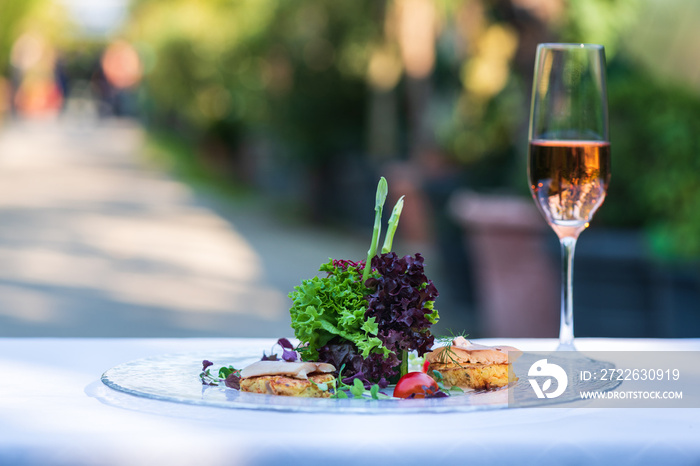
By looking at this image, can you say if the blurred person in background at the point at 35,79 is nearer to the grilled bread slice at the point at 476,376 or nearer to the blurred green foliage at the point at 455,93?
the blurred green foliage at the point at 455,93

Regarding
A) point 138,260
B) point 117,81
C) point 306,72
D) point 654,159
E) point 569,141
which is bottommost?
point 569,141

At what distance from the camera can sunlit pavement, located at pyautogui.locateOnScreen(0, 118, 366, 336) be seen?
726cm

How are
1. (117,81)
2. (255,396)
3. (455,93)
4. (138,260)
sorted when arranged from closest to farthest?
(255,396), (138,260), (455,93), (117,81)

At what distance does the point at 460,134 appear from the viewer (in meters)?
→ 11.0

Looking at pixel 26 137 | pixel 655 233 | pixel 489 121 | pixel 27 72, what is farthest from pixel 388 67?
pixel 27 72

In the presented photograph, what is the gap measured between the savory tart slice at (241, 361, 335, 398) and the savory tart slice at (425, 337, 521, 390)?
0.16 metres

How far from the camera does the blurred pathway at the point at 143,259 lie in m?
7.26

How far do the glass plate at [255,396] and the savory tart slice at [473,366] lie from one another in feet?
0.08

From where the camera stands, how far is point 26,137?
2997 cm

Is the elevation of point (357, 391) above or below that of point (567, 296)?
below

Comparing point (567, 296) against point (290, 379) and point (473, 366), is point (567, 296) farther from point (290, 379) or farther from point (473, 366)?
point (290, 379)

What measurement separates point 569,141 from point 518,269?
505 cm

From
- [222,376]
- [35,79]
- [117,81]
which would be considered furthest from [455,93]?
[35,79]

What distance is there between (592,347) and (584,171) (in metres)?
0.35
